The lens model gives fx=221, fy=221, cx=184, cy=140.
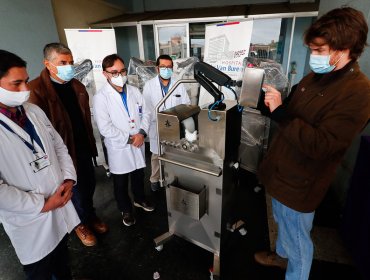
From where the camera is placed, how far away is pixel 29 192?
0.98m

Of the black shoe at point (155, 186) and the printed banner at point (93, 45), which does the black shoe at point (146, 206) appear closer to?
the black shoe at point (155, 186)

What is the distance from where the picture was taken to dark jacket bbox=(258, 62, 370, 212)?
2.69 feet

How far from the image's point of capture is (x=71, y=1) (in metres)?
4.11

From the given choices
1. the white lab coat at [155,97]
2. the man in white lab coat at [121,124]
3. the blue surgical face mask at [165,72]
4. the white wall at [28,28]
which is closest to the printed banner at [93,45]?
the white wall at [28,28]

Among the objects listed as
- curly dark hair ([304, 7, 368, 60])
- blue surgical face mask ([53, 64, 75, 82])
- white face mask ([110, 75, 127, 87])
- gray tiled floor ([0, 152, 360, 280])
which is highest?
curly dark hair ([304, 7, 368, 60])

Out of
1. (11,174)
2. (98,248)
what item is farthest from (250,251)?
(11,174)

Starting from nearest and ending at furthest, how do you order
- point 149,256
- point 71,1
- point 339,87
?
point 339,87, point 149,256, point 71,1

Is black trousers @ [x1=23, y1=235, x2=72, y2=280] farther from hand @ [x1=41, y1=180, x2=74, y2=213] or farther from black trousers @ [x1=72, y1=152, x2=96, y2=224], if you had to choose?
black trousers @ [x1=72, y1=152, x2=96, y2=224]

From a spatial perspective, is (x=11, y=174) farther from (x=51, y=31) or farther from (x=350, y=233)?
(x=51, y=31)

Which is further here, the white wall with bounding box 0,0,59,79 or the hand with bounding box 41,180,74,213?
the white wall with bounding box 0,0,59,79

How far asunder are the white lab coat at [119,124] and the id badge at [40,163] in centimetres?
66

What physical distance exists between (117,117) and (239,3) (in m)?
4.66

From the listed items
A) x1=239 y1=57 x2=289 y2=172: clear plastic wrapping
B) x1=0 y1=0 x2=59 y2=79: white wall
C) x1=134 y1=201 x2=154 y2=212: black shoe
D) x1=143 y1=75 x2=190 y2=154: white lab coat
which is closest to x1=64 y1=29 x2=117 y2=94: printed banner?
x1=0 y1=0 x2=59 y2=79: white wall

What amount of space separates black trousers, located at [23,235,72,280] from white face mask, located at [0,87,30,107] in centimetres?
75
